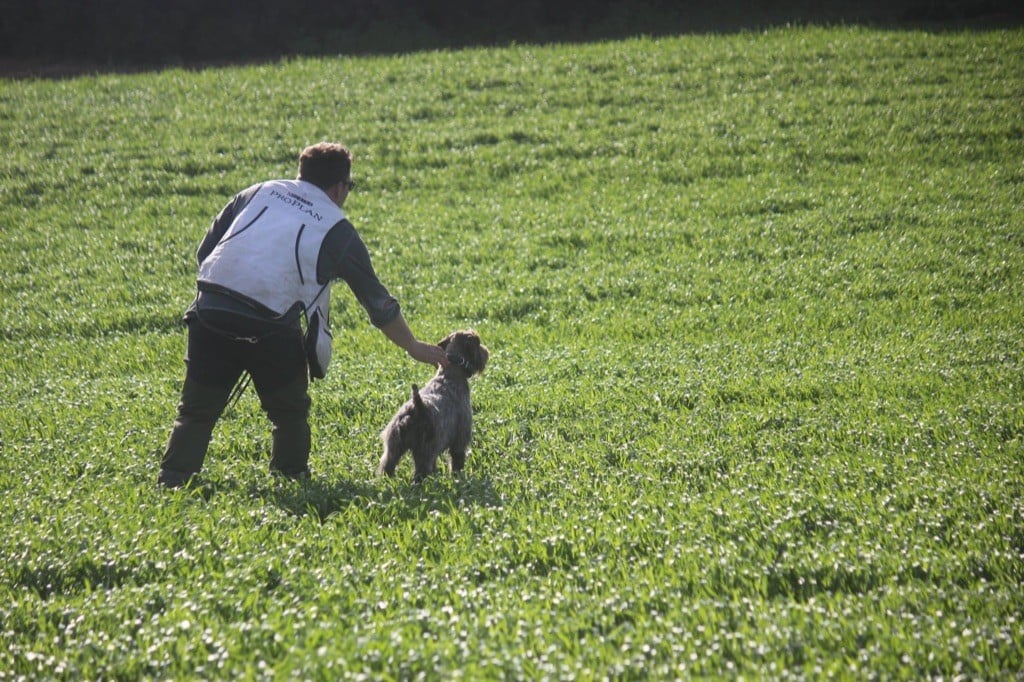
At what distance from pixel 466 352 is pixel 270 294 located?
5.47 feet

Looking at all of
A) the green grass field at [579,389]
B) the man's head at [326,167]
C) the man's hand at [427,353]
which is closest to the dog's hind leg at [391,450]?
the green grass field at [579,389]

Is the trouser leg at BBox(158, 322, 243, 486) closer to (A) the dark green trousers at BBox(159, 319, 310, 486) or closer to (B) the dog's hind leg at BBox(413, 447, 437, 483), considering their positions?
(A) the dark green trousers at BBox(159, 319, 310, 486)

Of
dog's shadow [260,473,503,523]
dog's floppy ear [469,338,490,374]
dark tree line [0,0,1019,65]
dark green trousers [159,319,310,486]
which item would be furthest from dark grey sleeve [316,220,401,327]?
dark tree line [0,0,1019,65]

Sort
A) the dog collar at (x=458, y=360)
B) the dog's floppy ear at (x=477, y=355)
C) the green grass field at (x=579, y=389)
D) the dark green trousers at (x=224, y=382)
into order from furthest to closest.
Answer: the dog's floppy ear at (x=477, y=355)
the dog collar at (x=458, y=360)
the dark green trousers at (x=224, y=382)
the green grass field at (x=579, y=389)

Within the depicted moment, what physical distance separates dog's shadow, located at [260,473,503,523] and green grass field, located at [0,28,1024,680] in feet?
0.11

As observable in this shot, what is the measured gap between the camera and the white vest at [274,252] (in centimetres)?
612

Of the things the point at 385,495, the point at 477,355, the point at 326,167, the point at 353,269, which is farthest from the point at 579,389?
the point at 326,167

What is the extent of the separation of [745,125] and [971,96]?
15.3 ft

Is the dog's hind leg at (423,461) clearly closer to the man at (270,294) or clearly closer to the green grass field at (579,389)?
the green grass field at (579,389)

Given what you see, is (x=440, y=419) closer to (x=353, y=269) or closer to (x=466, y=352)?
(x=466, y=352)

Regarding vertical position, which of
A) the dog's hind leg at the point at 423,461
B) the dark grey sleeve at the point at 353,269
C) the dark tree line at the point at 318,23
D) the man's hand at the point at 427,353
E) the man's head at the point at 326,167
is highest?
the dark tree line at the point at 318,23

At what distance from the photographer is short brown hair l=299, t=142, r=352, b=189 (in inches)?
254

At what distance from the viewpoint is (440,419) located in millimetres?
6633

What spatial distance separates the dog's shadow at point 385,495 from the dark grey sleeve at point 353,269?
112cm
